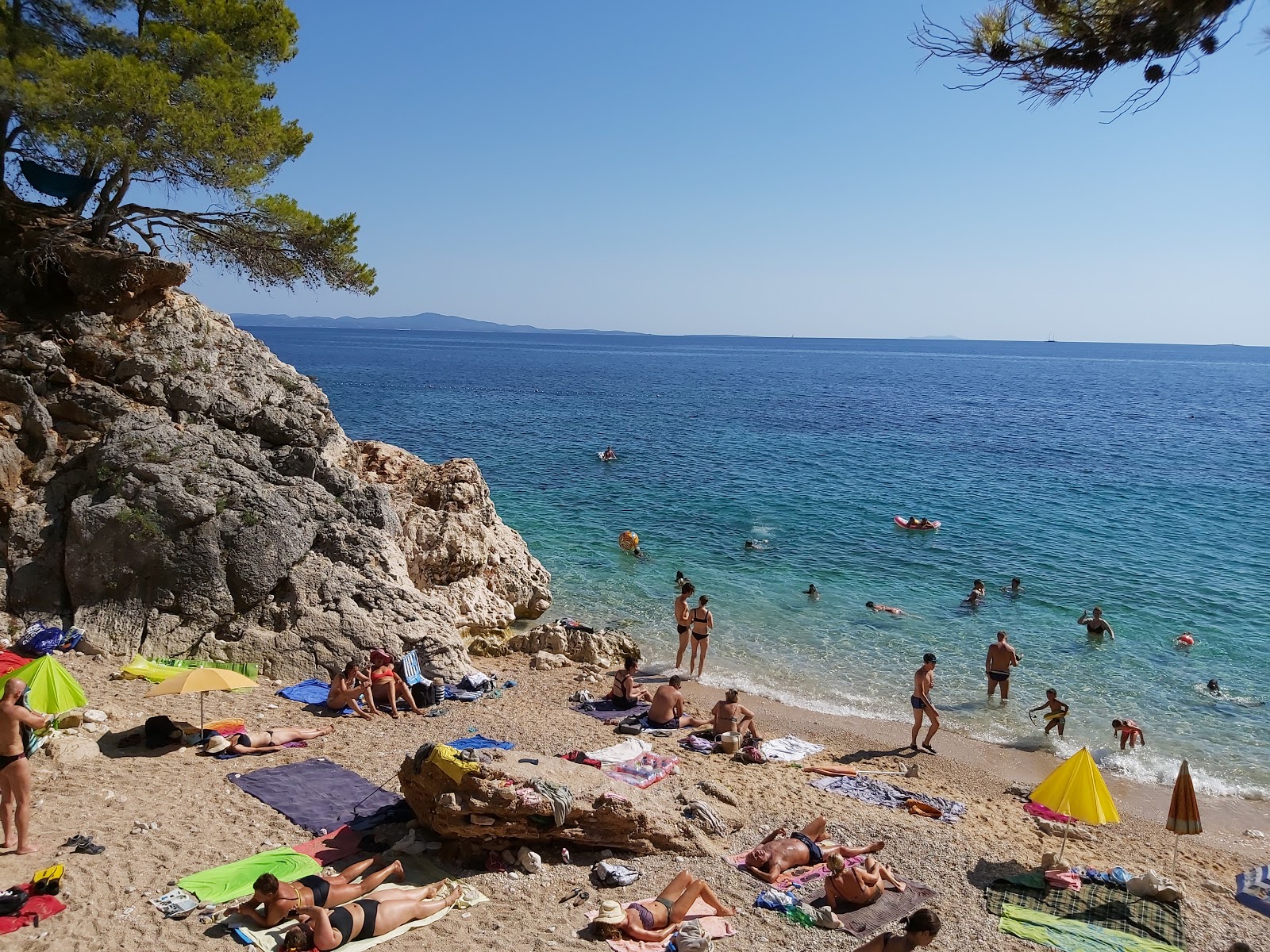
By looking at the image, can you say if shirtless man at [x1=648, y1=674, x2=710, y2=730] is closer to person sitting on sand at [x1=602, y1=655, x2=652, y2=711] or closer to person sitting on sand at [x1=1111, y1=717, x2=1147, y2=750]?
person sitting on sand at [x1=602, y1=655, x2=652, y2=711]

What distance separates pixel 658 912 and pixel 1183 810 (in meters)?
6.39

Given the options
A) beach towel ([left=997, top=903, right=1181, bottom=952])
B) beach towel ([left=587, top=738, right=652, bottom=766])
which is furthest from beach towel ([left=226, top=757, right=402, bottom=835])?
beach towel ([left=997, top=903, right=1181, bottom=952])

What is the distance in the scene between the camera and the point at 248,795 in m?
8.94

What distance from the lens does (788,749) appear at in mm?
12484

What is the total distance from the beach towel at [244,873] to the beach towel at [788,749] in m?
6.53

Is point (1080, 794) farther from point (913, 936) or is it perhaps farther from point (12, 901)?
point (12, 901)

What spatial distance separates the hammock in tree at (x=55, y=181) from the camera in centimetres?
1479

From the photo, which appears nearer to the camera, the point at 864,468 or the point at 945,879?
the point at 945,879

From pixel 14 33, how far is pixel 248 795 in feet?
43.3

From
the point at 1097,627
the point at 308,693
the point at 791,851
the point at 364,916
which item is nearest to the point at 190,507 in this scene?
the point at 308,693

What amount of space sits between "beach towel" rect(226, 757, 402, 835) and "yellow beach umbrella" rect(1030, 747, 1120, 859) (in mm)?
7156

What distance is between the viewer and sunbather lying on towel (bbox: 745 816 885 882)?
8469mm

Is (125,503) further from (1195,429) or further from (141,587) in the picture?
(1195,429)

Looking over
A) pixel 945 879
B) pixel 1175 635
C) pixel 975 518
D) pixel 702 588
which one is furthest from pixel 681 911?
pixel 975 518
